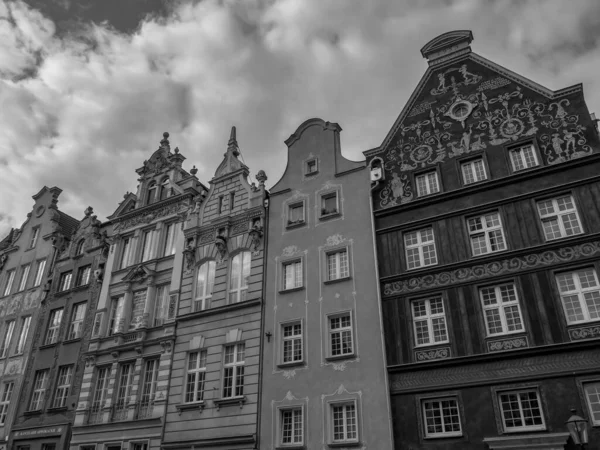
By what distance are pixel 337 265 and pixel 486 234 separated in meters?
6.68

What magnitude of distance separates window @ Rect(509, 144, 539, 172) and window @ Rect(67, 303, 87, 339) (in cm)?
2526

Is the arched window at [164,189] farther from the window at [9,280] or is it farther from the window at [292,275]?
the window at [9,280]

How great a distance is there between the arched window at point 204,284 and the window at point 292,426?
759 cm

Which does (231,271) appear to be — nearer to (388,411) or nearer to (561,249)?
(388,411)

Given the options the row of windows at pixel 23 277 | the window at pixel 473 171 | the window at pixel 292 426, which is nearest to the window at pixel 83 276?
the row of windows at pixel 23 277

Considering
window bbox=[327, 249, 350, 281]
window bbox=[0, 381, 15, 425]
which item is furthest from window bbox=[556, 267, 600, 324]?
window bbox=[0, 381, 15, 425]

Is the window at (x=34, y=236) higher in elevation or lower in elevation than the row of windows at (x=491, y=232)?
higher

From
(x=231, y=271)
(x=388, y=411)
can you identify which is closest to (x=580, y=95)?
(x=388, y=411)

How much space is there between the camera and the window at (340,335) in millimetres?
22969

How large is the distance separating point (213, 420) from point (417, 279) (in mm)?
10942

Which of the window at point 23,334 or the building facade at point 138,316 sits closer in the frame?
the building facade at point 138,316

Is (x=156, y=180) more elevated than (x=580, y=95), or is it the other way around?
(x=156, y=180)

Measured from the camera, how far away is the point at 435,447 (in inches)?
752

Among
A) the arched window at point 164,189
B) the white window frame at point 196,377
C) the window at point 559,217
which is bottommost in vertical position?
the white window frame at point 196,377
